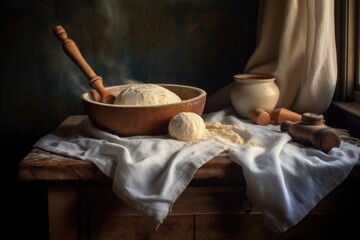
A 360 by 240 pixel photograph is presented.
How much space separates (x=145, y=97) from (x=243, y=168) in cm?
29

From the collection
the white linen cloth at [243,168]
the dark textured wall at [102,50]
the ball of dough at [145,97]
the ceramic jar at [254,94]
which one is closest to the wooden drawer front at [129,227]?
the white linen cloth at [243,168]

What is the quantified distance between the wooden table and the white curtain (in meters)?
0.30

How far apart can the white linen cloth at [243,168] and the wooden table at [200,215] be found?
0.07m

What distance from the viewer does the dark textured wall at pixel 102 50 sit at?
1.29 m

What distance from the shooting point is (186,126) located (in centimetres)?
92

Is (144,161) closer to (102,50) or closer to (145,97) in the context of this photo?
(145,97)

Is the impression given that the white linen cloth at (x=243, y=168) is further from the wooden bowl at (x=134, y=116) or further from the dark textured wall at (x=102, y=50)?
the dark textured wall at (x=102, y=50)

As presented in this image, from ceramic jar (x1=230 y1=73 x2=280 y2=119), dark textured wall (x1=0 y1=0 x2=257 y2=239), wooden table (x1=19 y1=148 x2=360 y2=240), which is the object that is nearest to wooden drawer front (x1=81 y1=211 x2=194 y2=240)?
wooden table (x1=19 y1=148 x2=360 y2=240)

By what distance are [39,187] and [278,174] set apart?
0.86 m

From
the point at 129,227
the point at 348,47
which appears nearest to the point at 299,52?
the point at 348,47

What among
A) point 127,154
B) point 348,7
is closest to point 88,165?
point 127,154

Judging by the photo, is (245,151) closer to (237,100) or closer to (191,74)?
(237,100)

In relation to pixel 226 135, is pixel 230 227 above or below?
below

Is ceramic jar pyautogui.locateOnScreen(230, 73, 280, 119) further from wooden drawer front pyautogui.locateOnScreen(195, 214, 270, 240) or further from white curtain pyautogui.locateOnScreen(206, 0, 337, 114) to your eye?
wooden drawer front pyautogui.locateOnScreen(195, 214, 270, 240)
